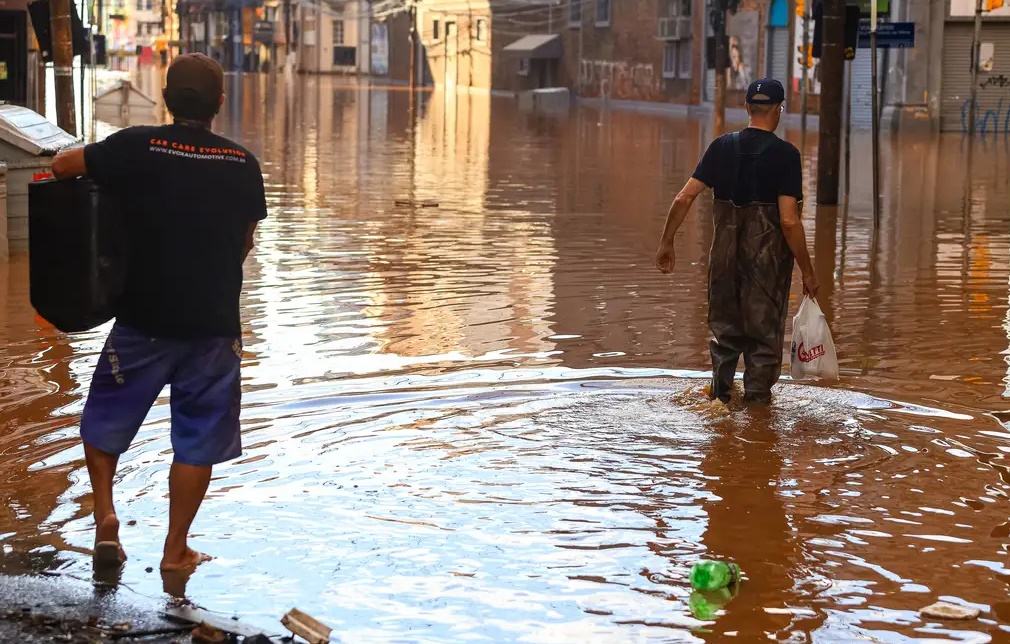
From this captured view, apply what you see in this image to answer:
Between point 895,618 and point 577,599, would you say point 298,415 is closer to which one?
point 577,599

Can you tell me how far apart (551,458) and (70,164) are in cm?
251

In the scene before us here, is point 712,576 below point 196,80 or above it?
below

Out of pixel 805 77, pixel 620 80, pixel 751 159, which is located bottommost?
pixel 751 159

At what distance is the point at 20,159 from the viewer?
1309 centimetres

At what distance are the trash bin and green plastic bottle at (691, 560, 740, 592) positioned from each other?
30.5 feet

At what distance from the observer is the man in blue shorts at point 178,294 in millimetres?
4875

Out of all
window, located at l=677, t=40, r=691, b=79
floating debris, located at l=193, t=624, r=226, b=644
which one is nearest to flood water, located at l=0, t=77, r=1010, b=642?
floating debris, located at l=193, t=624, r=226, b=644

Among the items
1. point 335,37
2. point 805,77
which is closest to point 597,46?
point 805,77

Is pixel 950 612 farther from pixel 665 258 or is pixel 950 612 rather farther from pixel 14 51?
pixel 14 51

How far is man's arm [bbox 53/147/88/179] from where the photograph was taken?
4.87 meters

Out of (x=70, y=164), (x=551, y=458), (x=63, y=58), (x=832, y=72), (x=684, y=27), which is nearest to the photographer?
(x=70, y=164)

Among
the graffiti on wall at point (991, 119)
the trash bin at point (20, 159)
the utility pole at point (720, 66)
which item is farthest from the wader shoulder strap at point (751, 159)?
the graffiti on wall at point (991, 119)

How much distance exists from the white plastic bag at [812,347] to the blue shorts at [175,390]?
351 cm

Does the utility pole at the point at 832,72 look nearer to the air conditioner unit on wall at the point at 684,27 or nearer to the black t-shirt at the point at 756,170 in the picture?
the black t-shirt at the point at 756,170
